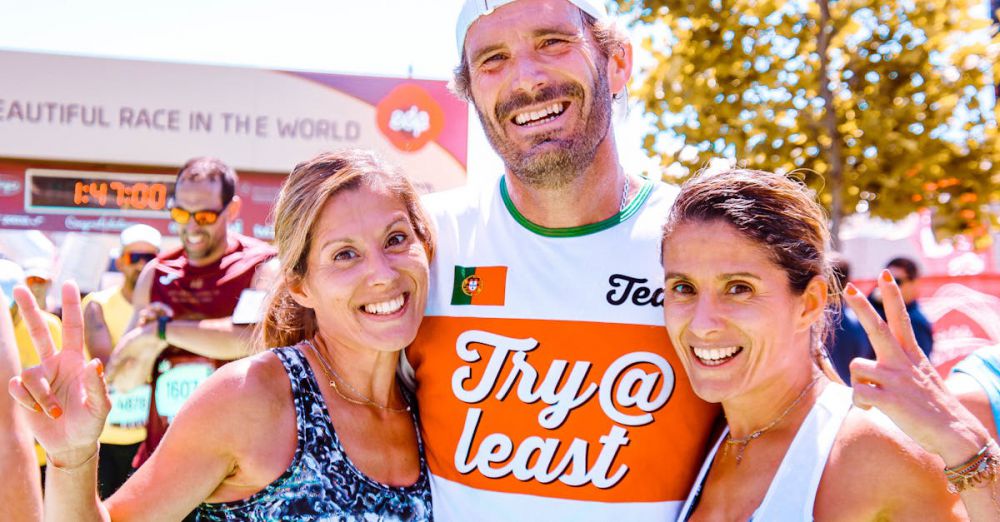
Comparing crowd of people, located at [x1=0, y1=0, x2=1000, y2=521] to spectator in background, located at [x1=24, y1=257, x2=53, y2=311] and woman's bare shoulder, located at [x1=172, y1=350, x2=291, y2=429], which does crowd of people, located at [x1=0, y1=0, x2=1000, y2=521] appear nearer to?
woman's bare shoulder, located at [x1=172, y1=350, x2=291, y2=429]

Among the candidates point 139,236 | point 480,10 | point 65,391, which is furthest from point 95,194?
point 65,391

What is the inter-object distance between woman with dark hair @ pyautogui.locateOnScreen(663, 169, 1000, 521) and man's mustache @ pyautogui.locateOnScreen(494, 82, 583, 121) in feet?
1.54

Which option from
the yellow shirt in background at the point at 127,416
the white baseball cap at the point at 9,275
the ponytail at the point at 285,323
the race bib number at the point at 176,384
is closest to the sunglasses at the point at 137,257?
the yellow shirt in background at the point at 127,416

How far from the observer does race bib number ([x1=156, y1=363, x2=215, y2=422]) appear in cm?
425

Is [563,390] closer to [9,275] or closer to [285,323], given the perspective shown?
[285,323]

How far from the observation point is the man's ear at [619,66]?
8.40ft

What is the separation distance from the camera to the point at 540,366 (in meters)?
2.23

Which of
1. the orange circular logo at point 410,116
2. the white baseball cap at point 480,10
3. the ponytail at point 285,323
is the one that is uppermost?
the orange circular logo at point 410,116

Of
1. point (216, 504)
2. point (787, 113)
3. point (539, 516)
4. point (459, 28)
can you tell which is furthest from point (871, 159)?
point (216, 504)

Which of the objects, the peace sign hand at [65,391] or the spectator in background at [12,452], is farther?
the spectator in background at [12,452]

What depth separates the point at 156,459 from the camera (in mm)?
1899

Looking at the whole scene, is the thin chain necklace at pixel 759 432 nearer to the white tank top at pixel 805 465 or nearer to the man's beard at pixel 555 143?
the white tank top at pixel 805 465

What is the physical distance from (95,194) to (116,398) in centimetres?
838

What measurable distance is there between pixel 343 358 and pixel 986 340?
659cm
